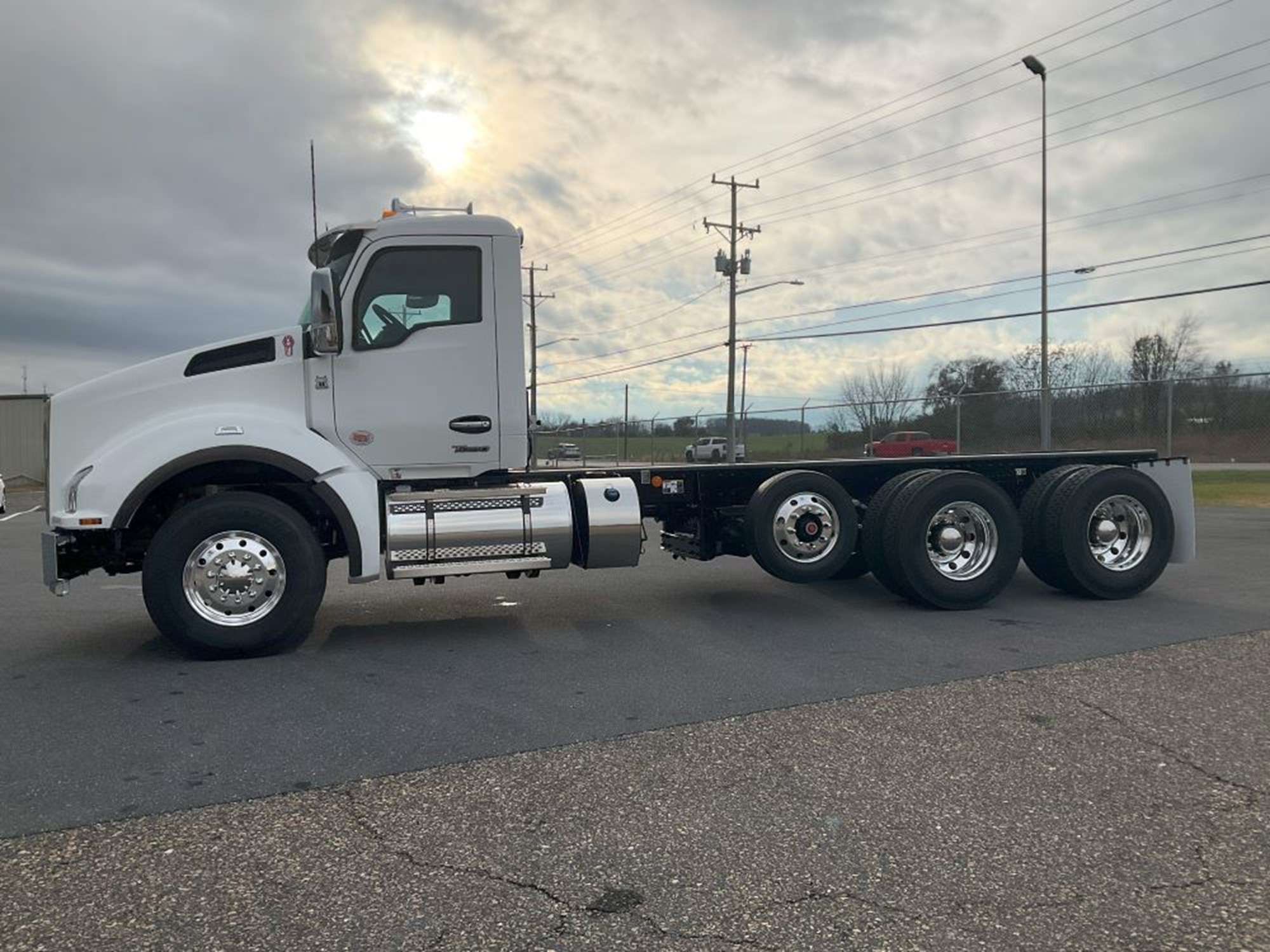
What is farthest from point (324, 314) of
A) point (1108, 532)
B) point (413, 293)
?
point (1108, 532)

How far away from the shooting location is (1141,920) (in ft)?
9.18

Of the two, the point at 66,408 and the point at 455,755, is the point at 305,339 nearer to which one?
the point at 66,408

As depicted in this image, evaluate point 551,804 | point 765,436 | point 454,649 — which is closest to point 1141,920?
point 551,804

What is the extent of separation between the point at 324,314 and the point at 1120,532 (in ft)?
23.3

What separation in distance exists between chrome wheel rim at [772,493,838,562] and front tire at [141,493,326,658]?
360cm

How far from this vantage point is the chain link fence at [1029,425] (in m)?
18.3

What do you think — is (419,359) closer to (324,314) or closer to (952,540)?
(324,314)

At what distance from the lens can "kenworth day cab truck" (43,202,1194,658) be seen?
6.06 metres

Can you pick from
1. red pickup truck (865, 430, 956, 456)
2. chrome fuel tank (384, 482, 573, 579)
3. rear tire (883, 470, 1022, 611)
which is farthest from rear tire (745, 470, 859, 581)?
red pickup truck (865, 430, 956, 456)

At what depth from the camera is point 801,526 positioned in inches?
298

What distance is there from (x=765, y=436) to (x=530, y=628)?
63.0 feet

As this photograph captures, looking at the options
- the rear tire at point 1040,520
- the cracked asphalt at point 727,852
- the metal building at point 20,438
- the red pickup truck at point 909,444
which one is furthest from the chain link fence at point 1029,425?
the metal building at point 20,438

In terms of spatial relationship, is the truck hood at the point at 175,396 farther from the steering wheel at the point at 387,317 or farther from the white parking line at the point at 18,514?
the white parking line at the point at 18,514

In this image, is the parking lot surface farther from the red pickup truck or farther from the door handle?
the red pickup truck
